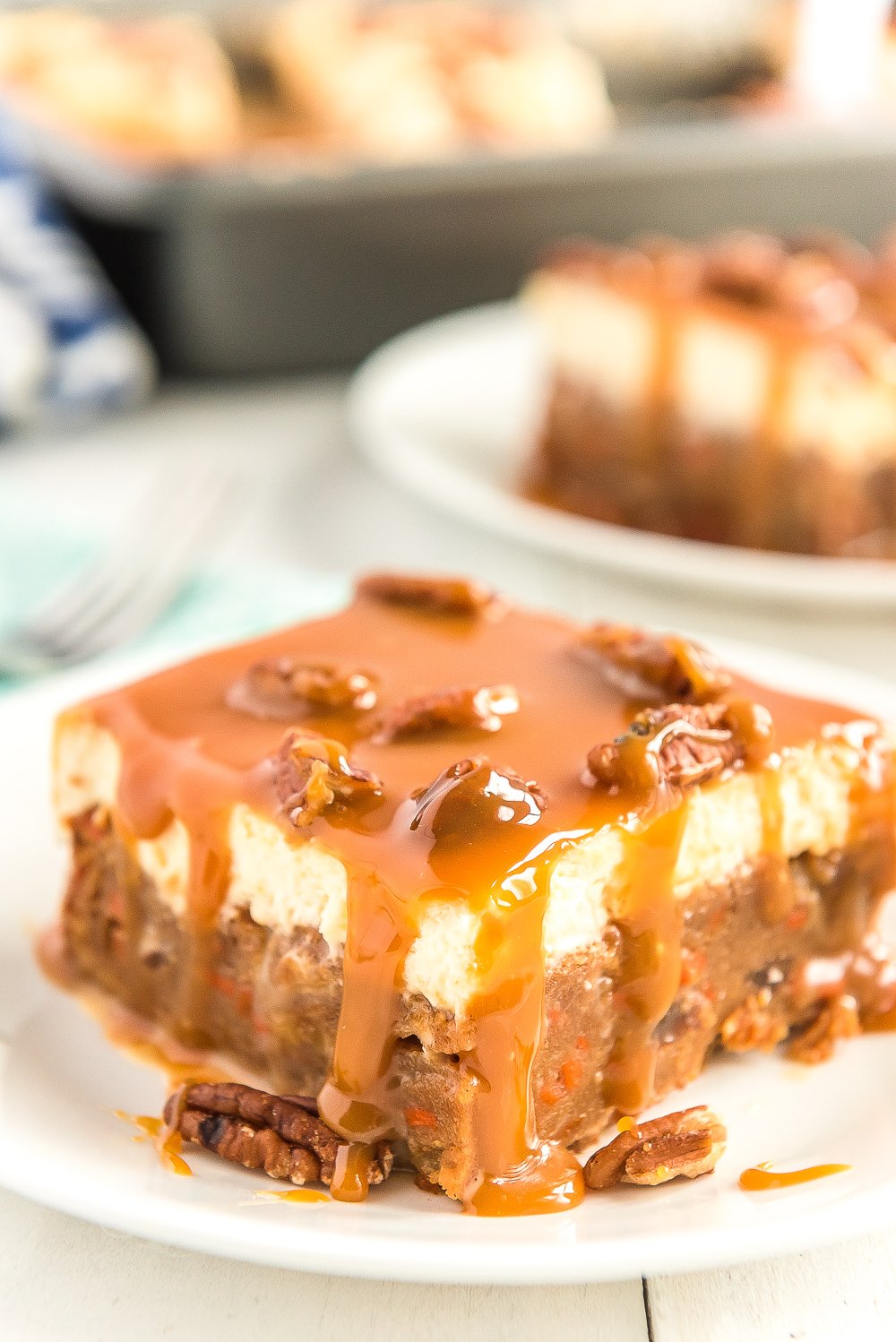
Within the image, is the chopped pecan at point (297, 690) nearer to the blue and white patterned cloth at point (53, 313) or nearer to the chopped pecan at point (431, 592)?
the chopped pecan at point (431, 592)

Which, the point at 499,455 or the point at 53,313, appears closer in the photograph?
the point at 499,455

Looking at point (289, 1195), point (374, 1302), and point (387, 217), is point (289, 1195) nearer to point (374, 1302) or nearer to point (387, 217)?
point (374, 1302)

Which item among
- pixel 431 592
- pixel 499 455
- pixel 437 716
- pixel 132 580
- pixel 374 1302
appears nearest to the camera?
pixel 374 1302

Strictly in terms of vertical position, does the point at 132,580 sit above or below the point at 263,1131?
below

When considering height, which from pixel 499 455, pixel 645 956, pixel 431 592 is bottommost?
pixel 499 455

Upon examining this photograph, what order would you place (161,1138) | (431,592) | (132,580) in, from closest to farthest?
(161,1138) → (431,592) → (132,580)

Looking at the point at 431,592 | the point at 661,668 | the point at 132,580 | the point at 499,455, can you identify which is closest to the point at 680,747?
the point at 661,668
